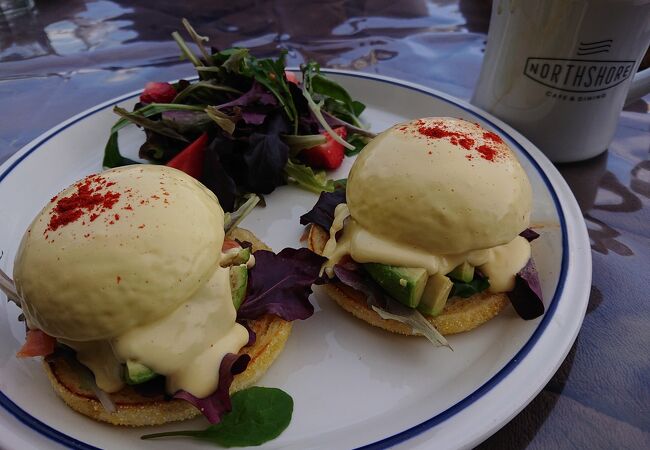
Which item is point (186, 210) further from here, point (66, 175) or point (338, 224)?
point (66, 175)

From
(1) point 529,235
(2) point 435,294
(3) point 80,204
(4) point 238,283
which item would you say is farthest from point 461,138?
(3) point 80,204

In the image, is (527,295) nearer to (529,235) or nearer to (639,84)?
(529,235)

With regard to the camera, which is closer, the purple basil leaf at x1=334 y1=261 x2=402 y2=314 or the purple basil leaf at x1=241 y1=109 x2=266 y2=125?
the purple basil leaf at x1=334 y1=261 x2=402 y2=314

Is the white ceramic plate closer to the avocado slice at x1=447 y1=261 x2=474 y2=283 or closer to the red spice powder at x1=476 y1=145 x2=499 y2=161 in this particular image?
the avocado slice at x1=447 y1=261 x2=474 y2=283

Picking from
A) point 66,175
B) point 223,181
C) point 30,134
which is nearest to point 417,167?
point 223,181

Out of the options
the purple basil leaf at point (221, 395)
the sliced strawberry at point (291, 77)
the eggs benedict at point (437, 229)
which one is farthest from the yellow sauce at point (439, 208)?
the sliced strawberry at point (291, 77)

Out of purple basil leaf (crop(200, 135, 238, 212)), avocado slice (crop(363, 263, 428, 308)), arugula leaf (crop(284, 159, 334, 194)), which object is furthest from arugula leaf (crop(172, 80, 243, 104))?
avocado slice (crop(363, 263, 428, 308))
